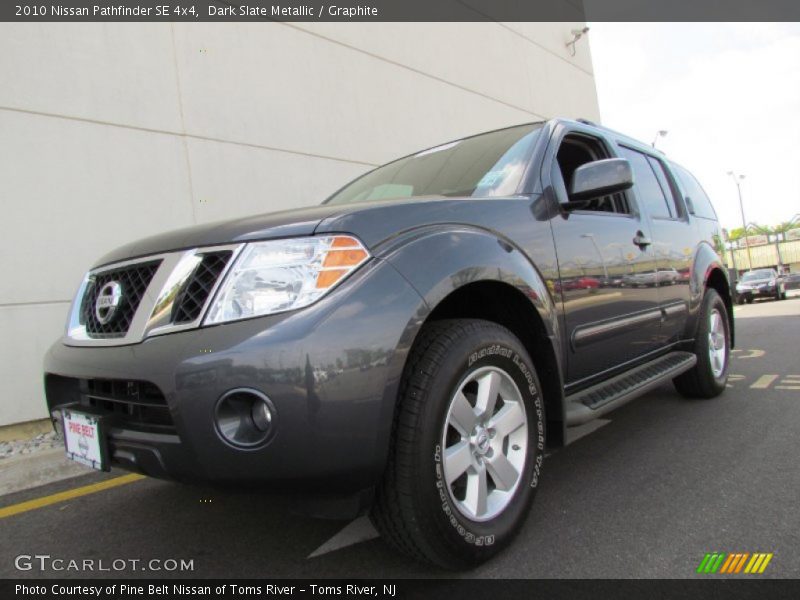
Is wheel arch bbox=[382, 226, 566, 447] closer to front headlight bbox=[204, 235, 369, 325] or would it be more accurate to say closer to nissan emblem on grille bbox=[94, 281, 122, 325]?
front headlight bbox=[204, 235, 369, 325]

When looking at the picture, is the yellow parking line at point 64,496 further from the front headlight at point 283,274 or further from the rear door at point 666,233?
the rear door at point 666,233

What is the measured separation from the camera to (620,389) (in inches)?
106

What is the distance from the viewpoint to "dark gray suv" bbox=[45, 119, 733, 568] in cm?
151

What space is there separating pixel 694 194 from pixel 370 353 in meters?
3.88

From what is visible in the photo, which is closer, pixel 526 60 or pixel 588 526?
pixel 588 526

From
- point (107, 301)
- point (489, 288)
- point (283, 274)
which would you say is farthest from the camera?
point (489, 288)

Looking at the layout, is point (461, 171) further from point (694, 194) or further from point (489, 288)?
point (694, 194)

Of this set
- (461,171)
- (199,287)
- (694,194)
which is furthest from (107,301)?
(694,194)

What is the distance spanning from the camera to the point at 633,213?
3223 millimetres

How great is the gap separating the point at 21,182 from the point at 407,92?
17.7ft

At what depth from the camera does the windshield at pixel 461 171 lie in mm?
2516

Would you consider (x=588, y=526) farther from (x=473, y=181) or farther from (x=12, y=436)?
(x=12, y=436)

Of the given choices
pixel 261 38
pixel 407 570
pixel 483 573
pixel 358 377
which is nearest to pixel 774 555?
pixel 483 573

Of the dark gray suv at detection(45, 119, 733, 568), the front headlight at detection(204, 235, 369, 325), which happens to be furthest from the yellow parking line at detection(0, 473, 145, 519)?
the front headlight at detection(204, 235, 369, 325)
